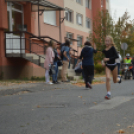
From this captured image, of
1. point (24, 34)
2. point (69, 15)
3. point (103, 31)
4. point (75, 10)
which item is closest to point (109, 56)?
point (24, 34)

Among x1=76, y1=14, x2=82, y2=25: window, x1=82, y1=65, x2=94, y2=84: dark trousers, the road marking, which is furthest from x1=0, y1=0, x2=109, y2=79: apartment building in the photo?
x1=76, y1=14, x2=82, y2=25: window

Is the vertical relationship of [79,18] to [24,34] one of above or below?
above

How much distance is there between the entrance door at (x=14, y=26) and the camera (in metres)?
16.7

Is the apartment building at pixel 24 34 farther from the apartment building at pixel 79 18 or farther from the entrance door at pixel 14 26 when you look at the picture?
the apartment building at pixel 79 18

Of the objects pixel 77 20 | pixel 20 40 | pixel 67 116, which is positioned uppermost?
pixel 77 20

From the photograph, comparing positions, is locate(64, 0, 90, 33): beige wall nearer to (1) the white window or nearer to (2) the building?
(1) the white window

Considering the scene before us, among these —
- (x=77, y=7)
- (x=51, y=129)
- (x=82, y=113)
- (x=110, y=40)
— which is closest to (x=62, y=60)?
(x=110, y=40)

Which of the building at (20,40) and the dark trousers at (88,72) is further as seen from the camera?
the building at (20,40)

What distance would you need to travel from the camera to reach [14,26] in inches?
728

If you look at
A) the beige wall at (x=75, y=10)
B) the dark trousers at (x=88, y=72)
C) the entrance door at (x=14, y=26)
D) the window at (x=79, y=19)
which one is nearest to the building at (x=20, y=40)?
the entrance door at (x=14, y=26)

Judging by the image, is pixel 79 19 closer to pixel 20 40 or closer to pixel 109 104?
pixel 20 40

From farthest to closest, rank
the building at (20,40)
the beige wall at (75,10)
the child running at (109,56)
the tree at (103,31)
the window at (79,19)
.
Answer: the window at (79,19), the beige wall at (75,10), the tree at (103,31), the building at (20,40), the child running at (109,56)

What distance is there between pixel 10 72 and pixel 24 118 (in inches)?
448

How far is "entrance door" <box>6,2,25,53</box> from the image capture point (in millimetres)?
16703
